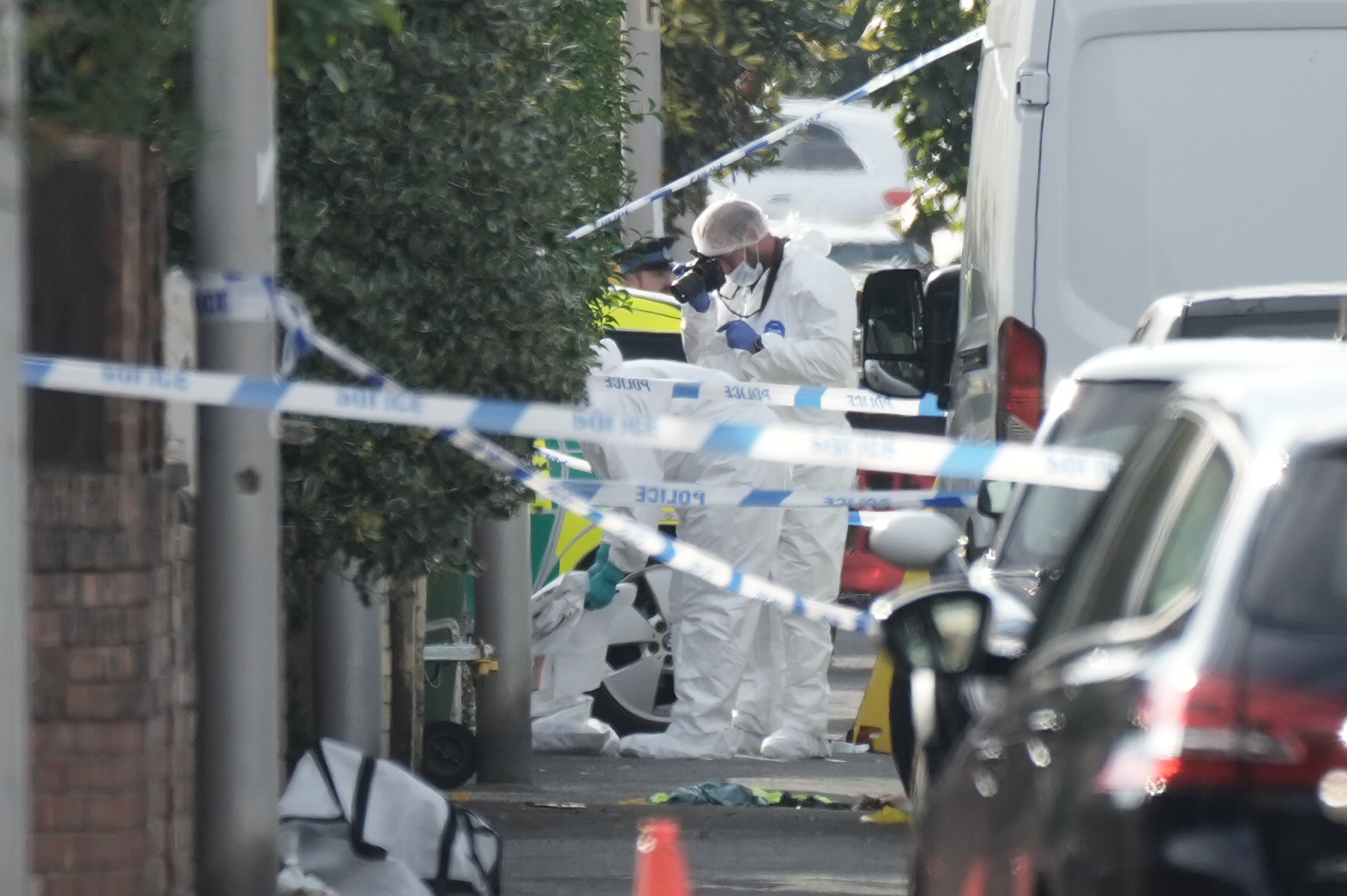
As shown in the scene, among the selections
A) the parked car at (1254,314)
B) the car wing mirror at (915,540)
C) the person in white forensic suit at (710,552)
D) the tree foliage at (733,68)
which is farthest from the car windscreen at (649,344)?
the car wing mirror at (915,540)

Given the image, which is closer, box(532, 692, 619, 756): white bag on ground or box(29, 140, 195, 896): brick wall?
box(29, 140, 195, 896): brick wall

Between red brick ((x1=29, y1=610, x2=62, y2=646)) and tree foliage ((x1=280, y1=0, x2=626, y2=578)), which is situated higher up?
tree foliage ((x1=280, y1=0, x2=626, y2=578))

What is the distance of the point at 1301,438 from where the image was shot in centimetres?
295

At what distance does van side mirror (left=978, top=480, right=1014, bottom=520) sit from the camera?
23.7 ft

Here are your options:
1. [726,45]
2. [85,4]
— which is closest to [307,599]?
[85,4]

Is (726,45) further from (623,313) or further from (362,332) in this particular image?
(362,332)

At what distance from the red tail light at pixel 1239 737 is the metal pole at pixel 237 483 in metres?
2.60

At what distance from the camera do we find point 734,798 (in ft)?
27.9

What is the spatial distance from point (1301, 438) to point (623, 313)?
11.1 metres

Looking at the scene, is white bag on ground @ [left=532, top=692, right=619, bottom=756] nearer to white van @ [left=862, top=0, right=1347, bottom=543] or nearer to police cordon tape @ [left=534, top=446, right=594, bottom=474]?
police cordon tape @ [left=534, top=446, right=594, bottom=474]

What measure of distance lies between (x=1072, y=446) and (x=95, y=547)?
2.17 meters

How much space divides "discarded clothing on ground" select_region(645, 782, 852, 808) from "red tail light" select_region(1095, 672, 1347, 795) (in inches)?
222

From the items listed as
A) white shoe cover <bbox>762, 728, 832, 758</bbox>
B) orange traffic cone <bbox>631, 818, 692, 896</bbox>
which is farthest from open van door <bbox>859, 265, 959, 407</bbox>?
orange traffic cone <bbox>631, 818, 692, 896</bbox>

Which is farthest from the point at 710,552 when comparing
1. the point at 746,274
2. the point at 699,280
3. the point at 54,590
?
the point at 54,590
